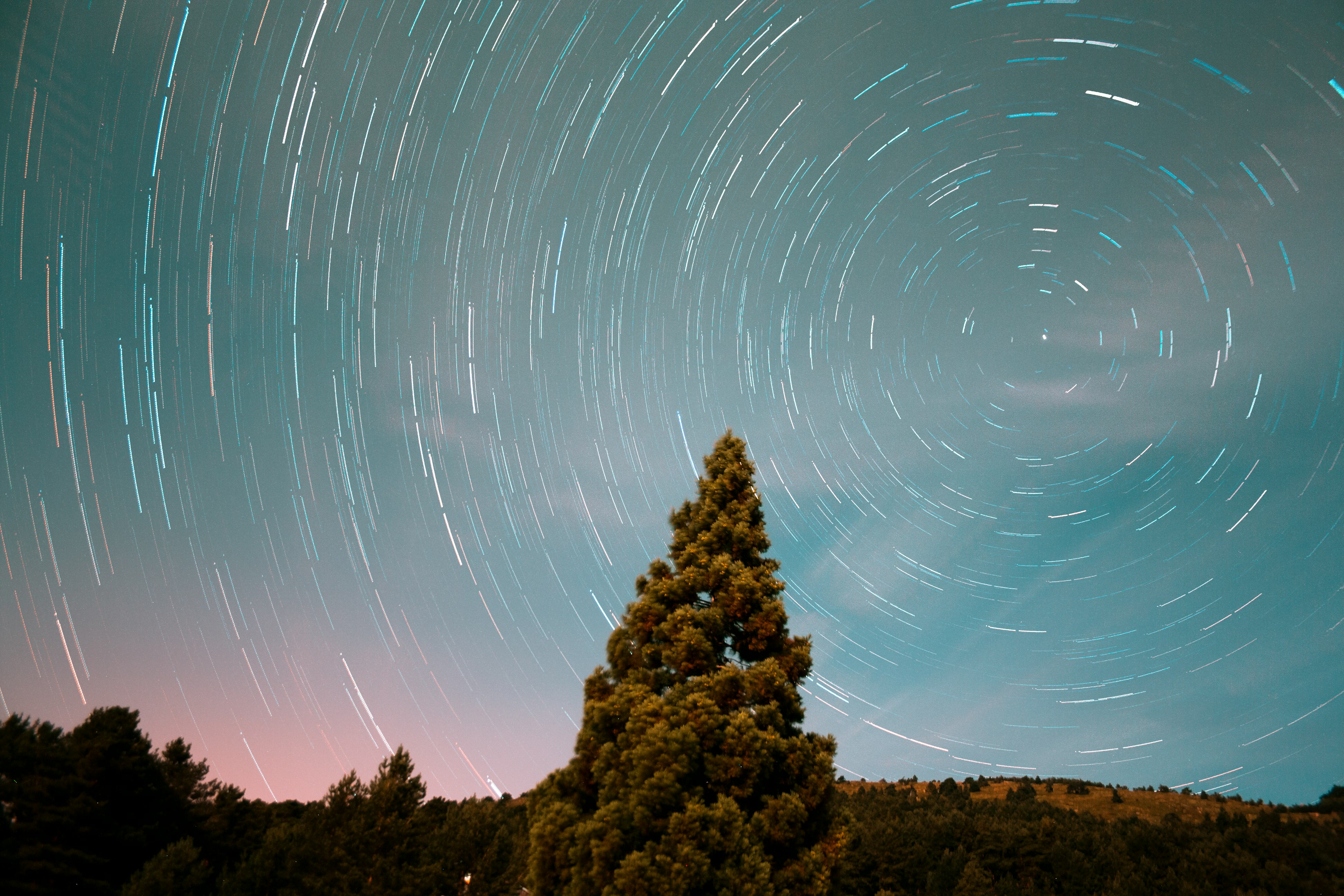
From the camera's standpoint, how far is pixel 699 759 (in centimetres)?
1473

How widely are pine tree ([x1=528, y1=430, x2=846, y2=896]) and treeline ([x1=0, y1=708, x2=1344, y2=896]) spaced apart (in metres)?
15.7

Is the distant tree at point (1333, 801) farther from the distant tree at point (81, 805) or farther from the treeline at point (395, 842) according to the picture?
the distant tree at point (81, 805)

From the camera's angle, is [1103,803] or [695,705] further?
[1103,803]

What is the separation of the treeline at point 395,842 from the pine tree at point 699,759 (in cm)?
1575

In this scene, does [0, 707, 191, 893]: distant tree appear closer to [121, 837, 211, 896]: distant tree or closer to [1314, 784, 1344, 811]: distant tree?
[121, 837, 211, 896]: distant tree

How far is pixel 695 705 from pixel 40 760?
42285 mm

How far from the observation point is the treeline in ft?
111

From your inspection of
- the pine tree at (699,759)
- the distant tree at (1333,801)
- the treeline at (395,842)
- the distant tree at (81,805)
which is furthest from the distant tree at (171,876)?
the distant tree at (1333,801)

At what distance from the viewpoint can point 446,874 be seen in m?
49.6

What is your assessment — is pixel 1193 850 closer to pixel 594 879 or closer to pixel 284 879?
pixel 594 879

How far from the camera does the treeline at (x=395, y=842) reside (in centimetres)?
3381

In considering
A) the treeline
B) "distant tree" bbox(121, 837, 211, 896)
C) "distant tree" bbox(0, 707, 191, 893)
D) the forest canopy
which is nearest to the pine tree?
the forest canopy

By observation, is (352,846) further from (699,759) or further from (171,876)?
(699,759)

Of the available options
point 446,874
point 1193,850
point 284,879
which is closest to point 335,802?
point 446,874
